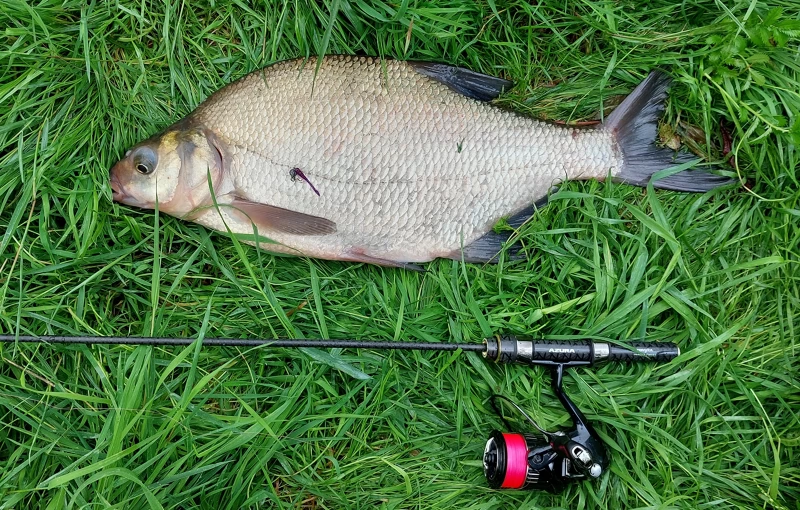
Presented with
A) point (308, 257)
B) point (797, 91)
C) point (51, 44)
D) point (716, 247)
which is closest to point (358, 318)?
point (308, 257)

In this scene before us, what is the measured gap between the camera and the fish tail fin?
204 cm

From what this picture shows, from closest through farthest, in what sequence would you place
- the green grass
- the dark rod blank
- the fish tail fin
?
the dark rod blank < the green grass < the fish tail fin

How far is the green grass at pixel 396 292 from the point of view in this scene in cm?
193

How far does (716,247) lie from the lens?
207cm

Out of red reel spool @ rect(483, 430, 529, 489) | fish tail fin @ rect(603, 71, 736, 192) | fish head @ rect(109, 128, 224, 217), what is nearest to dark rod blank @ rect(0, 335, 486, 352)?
red reel spool @ rect(483, 430, 529, 489)

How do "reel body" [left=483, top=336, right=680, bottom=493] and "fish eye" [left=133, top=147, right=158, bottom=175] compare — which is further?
"fish eye" [left=133, top=147, right=158, bottom=175]

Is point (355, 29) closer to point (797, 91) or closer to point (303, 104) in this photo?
point (303, 104)

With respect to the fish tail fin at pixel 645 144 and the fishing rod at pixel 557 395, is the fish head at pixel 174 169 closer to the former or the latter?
the fishing rod at pixel 557 395

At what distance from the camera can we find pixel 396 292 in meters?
2.11

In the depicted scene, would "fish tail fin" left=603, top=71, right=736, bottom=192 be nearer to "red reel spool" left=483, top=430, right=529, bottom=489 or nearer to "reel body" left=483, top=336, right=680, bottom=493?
"reel body" left=483, top=336, right=680, bottom=493

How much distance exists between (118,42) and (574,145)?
1847 millimetres

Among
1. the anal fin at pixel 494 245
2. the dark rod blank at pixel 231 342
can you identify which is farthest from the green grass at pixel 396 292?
the dark rod blank at pixel 231 342

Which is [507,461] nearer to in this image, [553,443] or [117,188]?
[553,443]

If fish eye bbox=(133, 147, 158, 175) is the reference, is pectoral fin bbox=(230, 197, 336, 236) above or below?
below
